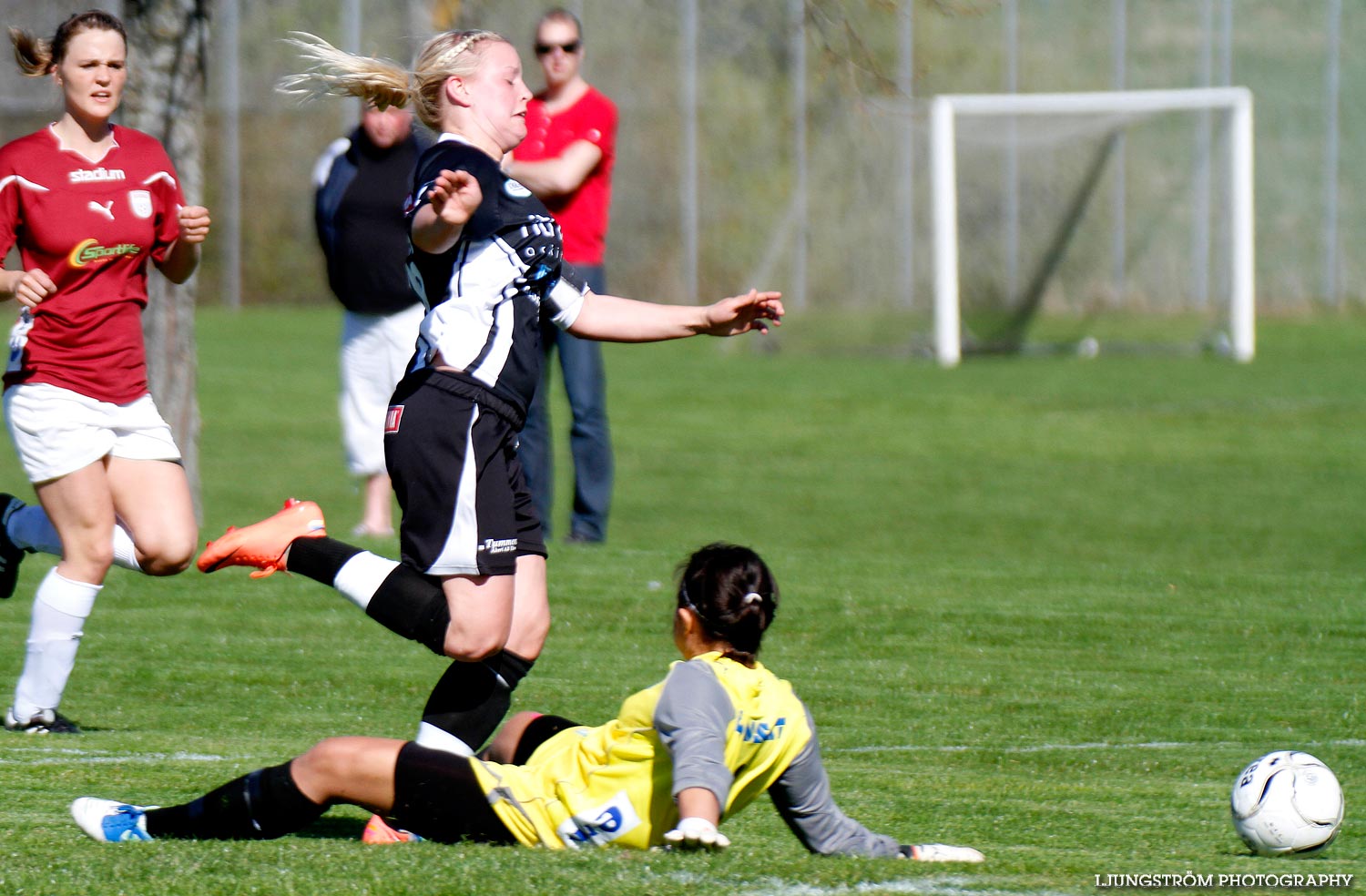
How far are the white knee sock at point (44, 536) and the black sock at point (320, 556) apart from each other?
1.11 meters

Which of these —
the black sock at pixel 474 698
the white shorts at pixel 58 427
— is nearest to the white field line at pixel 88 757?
the white shorts at pixel 58 427

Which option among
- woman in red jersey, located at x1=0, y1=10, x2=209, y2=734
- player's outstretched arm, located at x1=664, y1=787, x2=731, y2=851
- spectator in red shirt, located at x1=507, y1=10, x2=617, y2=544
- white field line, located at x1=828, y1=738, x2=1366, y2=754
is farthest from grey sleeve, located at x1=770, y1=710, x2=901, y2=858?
spectator in red shirt, located at x1=507, y1=10, x2=617, y2=544

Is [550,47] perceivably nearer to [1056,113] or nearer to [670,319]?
[670,319]

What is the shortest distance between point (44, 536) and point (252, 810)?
2.23m

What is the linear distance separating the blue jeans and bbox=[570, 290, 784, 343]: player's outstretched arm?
4.11 m

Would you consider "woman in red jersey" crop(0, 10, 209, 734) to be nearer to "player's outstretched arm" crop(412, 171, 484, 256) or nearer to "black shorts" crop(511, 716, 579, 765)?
"player's outstretched arm" crop(412, 171, 484, 256)

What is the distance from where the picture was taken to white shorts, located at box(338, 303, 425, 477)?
1028 cm

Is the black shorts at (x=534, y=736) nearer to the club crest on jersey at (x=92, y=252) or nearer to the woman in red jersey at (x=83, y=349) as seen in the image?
the woman in red jersey at (x=83, y=349)

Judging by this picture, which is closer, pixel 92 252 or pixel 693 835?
pixel 693 835

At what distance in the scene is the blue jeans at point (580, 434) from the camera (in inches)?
382

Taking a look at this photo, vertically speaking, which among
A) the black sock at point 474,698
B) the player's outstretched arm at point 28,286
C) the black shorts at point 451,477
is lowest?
the black sock at point 474,698

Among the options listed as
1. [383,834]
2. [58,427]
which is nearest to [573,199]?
[58,427]

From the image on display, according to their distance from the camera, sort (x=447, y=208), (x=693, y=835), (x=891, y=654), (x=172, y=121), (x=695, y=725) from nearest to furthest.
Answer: (x=693, y=835), (x=695, y=725), (x=447, y=208), (x=891, y=654), (x=172, y=121)

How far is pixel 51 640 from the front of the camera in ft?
19.6
